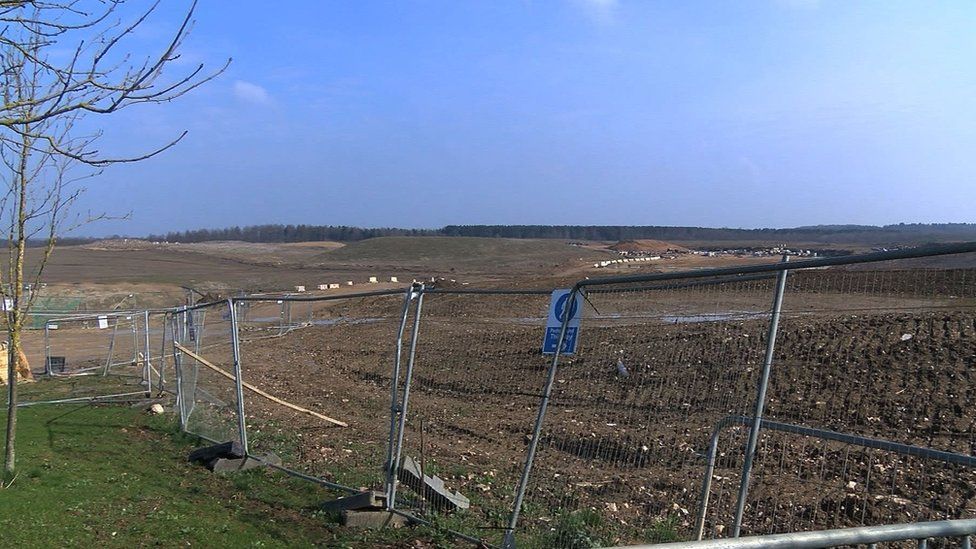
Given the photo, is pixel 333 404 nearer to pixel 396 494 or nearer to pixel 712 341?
pixel 396 494

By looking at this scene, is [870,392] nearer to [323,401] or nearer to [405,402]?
[405,402]

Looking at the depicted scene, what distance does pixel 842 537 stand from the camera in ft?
10.0

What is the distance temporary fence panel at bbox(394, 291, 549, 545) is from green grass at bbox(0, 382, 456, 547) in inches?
17.1

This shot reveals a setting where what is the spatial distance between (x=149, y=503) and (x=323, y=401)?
567cm

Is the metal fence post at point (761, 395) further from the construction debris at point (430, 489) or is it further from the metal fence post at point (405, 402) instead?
the metal fence post at point (405, 402)

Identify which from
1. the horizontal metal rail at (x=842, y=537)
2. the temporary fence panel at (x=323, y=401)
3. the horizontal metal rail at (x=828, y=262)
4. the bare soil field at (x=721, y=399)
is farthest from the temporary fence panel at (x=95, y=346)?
the horizontal metal rail at (x=842, y=537)

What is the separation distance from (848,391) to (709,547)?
290cm

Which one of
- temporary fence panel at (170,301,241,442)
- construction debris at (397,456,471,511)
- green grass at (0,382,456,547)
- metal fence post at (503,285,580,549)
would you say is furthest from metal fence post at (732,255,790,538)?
temporary fence panel at (170,301,241,442)

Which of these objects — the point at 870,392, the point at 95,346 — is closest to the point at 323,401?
the point at 870,392

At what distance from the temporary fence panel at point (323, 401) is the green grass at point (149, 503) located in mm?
569

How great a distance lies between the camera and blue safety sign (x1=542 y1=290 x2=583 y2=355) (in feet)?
20.4

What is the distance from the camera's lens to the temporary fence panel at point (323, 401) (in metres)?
9.68

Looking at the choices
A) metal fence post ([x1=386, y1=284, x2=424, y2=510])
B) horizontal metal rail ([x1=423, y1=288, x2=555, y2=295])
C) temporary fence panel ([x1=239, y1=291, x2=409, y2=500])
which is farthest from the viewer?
temporary fence panel ([x1=239, y1=291, x2=409, y2=500])

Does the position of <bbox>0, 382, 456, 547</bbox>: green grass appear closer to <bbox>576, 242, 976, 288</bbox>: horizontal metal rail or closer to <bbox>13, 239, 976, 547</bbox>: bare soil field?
<bbox>13, 239, 976, 547</bbox>: bare soil field
